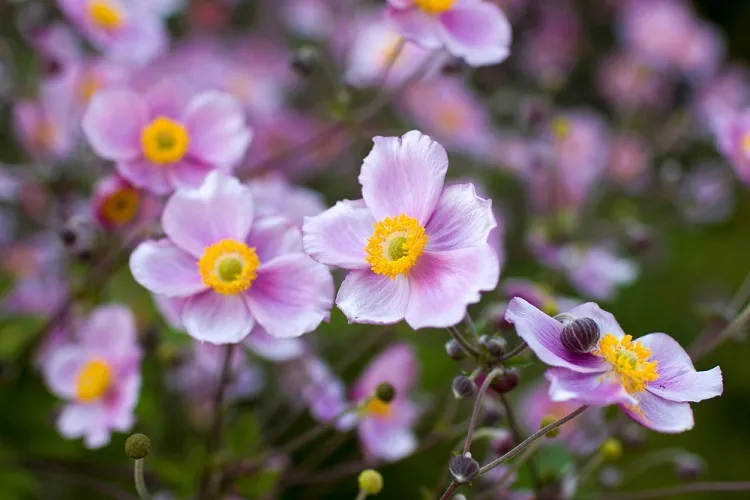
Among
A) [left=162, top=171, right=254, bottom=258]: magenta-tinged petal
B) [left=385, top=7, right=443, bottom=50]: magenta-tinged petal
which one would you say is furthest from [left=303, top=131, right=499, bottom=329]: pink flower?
[left=385, top=7, right=443, bottom=50]: magenta-tinged petal

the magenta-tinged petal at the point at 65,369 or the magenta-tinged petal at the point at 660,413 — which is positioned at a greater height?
the magenta-tinged petal at the point at 660,413

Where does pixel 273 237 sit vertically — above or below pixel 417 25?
below

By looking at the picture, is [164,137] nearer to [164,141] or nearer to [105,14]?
[164,141]

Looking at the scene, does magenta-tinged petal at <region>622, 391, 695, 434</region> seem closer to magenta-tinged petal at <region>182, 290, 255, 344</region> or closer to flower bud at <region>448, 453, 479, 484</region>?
flower bud at <region>448, 453, 479, 484</region>

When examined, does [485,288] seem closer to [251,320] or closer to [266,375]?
[251,320]

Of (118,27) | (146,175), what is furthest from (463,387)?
(118,27)

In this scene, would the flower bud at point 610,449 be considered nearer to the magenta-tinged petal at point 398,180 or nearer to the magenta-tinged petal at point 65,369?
the magenta-tinged petal at point 398,180

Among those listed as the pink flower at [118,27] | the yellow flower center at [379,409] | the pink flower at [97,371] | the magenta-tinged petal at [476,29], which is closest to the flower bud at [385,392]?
the yellow flower center at [379,409]
